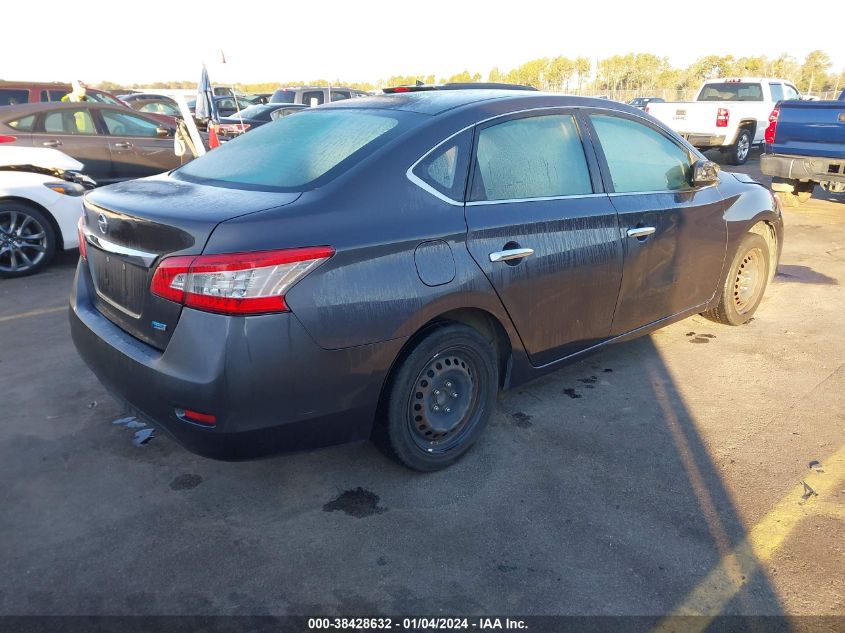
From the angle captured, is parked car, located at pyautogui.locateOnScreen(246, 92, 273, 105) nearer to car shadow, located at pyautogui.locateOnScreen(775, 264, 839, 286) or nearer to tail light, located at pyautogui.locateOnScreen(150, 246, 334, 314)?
car shadow, located at pyautogui.locateOnScreen(775, 264, 839, 286)

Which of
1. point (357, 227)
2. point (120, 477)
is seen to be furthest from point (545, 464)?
point (120, 477)

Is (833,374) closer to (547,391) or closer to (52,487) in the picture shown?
(547,391)

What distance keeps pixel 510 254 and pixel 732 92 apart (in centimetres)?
1559

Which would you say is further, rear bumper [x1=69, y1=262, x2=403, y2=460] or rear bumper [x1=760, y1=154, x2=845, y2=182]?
rear bumper [x1=760, y1=154, x2=845, y2=182]

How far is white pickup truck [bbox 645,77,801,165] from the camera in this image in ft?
48.4

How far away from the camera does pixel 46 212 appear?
21.7 ft

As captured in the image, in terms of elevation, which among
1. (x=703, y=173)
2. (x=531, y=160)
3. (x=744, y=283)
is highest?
(x=531, y=160)

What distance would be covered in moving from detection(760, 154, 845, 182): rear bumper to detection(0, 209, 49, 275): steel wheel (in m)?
9.38

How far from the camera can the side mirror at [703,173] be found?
165 inches

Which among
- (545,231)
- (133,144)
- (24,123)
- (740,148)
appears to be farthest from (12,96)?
(740,148)

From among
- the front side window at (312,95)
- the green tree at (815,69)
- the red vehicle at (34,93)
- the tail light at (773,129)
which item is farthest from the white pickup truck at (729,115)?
the green tree at (815,69)

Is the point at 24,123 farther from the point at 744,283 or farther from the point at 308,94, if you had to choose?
Result: the point at 308,94

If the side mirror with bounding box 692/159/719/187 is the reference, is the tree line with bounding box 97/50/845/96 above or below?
above

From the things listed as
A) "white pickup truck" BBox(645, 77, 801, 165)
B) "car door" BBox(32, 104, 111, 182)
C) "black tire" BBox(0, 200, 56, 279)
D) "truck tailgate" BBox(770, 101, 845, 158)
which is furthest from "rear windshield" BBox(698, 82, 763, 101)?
"black tire" BBox(0, 200, 56, 279)
